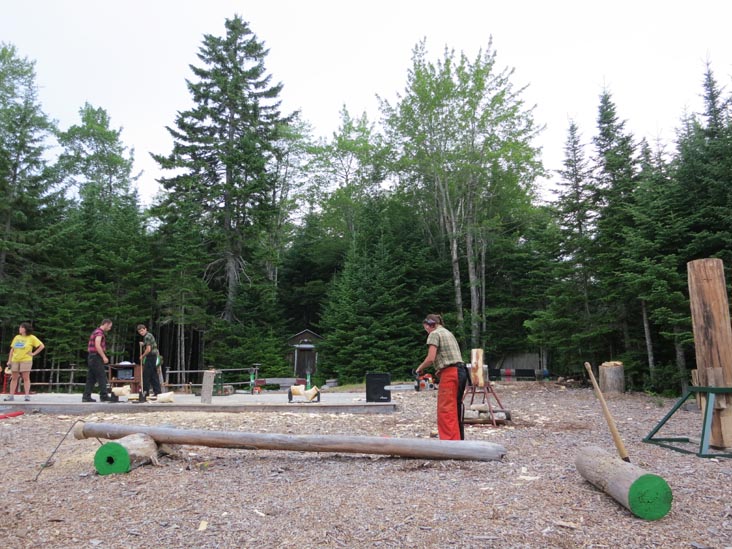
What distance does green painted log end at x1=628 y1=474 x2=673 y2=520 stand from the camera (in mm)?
3592

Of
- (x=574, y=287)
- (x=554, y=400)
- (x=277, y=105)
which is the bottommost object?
(x=554, y=400)

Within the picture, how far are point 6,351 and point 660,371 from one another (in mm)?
25358

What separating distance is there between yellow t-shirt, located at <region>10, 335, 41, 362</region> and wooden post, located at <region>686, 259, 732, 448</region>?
1237cm

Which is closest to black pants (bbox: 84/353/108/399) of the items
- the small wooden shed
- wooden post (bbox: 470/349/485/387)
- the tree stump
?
wooden post (bbox: 470/349/485/387)

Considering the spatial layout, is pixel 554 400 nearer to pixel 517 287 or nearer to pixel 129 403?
pixel 129 403

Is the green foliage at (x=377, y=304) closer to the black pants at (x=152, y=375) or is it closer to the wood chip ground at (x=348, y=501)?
the black pants at (x=152, y=375)

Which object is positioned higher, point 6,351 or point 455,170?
point 455,170

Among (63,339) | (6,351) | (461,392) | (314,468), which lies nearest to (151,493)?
(314,468)

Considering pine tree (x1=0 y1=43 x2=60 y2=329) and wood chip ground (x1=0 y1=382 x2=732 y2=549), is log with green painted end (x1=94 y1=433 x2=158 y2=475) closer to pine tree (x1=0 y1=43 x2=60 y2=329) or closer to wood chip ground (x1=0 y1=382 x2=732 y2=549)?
wood chip ground (x1=0 y1=382 x2=732 y2=549)

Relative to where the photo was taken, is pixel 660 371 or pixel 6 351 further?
pixel 6 351

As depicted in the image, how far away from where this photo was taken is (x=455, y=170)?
78.3 feet

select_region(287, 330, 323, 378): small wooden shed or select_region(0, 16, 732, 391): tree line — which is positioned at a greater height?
select_region(0, 16, 732, 391): tree line

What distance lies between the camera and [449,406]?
618 centimetres

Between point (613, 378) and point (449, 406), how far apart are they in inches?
391
